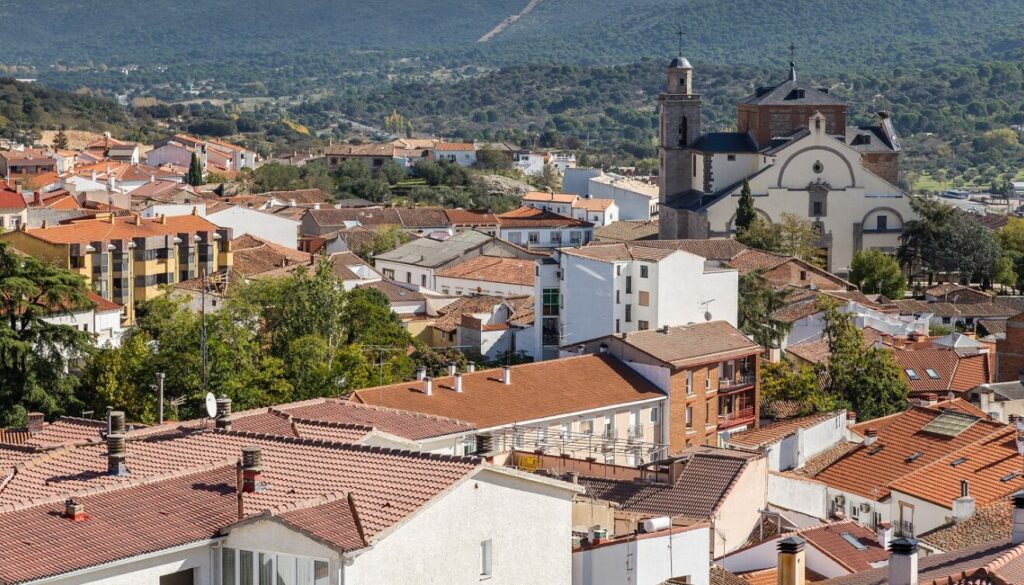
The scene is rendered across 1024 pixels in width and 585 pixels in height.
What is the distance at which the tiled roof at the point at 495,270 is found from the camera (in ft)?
194

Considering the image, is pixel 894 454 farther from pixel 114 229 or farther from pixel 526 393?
pixel 114 229

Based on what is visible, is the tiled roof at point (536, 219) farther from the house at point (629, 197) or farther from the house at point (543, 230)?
the house at point (629, 197)

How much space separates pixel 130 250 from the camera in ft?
182

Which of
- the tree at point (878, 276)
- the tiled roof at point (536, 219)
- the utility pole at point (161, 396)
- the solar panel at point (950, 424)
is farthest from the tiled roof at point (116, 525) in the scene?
the tiled roof at point (536, 219)

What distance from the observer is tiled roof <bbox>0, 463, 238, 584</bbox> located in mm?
13305

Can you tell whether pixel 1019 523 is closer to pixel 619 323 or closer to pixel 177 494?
pixel 177 494

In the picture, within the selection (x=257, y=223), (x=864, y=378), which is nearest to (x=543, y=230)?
(x=257, y=223)

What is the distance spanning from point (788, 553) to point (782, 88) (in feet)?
207

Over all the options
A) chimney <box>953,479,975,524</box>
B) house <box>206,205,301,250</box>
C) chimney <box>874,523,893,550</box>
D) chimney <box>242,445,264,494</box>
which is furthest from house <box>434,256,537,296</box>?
chimney <box>242,445,264,494</box>

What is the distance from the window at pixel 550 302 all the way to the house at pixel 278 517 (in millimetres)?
28803

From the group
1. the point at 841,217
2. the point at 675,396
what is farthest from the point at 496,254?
the point at 675,396

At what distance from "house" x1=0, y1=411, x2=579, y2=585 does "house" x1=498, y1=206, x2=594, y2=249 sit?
64.9m

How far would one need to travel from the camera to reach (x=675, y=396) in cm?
3628

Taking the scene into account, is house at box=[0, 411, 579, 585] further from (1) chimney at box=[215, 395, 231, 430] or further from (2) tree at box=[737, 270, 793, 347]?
(2) tree at box=[737, 270, 793, 347]
